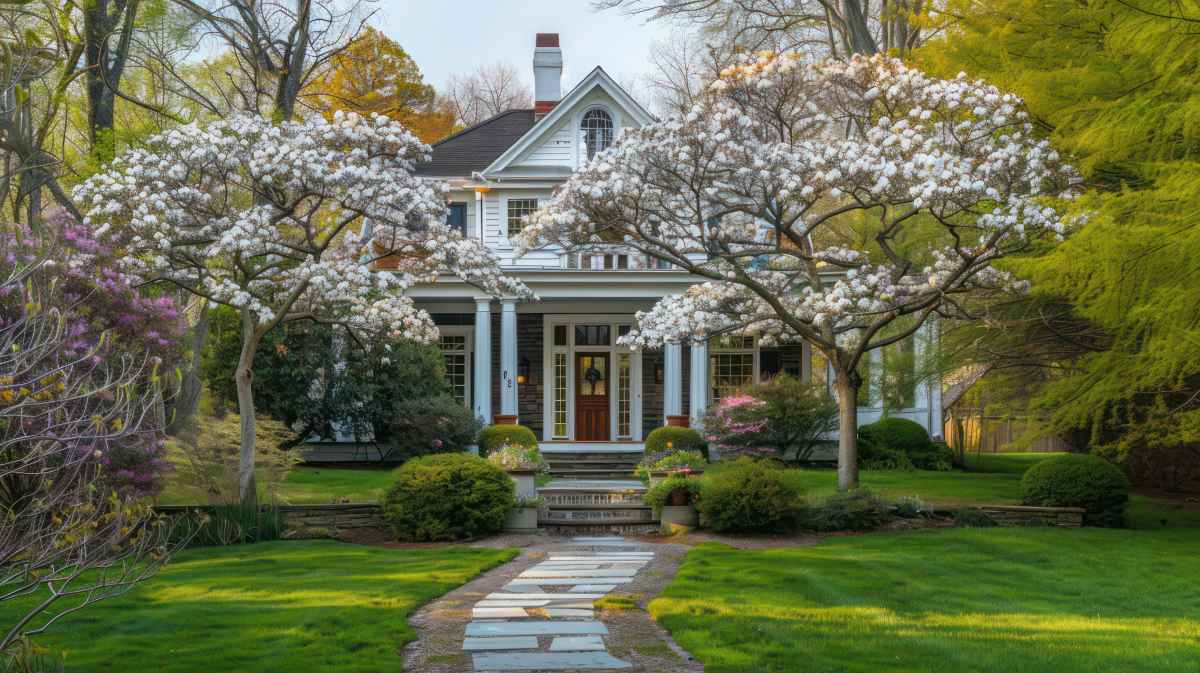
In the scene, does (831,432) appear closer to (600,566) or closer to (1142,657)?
(600,566)

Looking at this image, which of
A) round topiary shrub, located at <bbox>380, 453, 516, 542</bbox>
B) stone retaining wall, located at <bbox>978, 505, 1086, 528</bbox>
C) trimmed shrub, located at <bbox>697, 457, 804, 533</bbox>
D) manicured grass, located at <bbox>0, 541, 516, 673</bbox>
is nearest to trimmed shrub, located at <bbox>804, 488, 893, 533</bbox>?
trimmed shrub, located at <bbox>697, 457, 804, 533</bbox>

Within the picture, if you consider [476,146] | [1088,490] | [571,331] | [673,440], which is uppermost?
[476,146]

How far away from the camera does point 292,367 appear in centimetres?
1888

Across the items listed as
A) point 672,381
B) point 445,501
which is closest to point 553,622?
point 445,501

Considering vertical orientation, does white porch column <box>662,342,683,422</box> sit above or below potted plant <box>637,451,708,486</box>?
above

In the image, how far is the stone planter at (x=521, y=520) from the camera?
1404 centimetres

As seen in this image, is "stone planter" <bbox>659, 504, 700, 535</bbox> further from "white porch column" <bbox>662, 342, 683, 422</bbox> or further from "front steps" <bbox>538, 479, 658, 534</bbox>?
"white porch column" <bbox>662, 342, 683, 422</bbox>

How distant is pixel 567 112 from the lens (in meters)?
22.3

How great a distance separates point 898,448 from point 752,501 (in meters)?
8.76

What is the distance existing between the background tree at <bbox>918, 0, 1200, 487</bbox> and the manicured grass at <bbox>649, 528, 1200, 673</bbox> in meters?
2.03

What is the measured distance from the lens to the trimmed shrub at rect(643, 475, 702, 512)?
14.0m

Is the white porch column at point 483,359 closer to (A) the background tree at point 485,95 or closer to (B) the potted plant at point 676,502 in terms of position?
(B) the potted plant at point 676,502

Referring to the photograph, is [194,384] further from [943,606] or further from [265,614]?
[943,606]

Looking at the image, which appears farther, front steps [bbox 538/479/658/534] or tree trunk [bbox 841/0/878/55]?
tree trunk [bbox 841/0/878/55]
